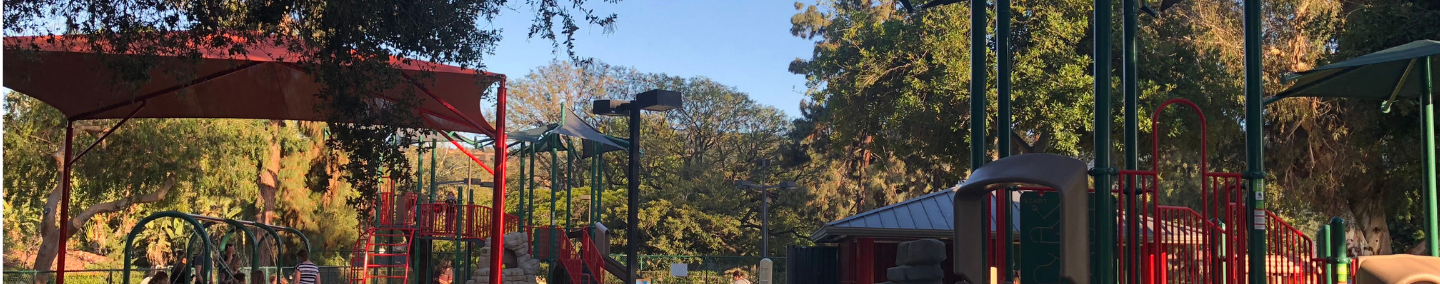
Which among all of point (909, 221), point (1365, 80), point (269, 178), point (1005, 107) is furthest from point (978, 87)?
point (269, 178)

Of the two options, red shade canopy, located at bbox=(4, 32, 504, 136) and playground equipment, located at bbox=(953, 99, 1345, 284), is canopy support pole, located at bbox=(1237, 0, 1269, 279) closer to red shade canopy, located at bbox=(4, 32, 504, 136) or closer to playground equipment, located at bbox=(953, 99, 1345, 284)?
playground equipment, located at bbox=(953, 99, 1345, 284)

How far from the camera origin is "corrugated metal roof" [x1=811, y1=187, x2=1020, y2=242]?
51.1 feet

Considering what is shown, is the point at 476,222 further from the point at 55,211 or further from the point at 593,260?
the point at 55,211

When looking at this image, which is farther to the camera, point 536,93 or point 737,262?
point 536,93

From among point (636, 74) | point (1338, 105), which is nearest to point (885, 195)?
point (636, 74)

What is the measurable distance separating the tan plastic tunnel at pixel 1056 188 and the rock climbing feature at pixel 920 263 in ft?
4.01

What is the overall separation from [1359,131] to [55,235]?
27306mm

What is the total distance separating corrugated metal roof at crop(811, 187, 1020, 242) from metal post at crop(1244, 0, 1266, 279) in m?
7.65

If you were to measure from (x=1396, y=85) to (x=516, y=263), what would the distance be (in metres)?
16.6

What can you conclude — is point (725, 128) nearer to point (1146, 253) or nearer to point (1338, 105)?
point (1338, 105)

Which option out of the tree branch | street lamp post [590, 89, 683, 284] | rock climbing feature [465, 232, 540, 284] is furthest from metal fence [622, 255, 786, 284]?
street lamp post [590, 89, 683, 284]

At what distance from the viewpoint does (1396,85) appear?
11383 mm

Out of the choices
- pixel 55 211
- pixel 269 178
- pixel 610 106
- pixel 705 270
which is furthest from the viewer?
pixel 705 270

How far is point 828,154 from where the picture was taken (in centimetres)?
5031
